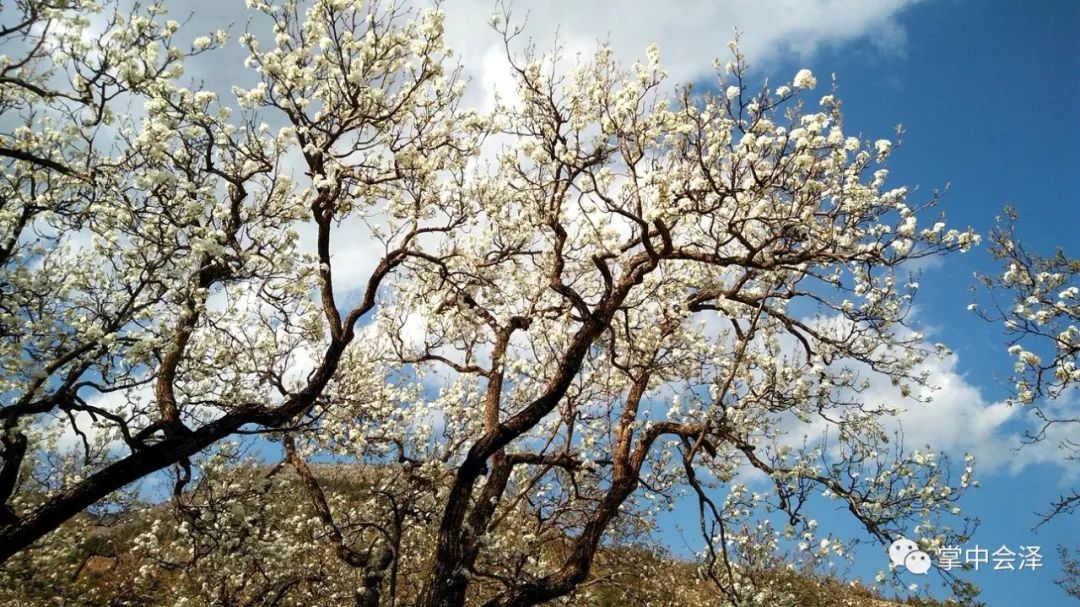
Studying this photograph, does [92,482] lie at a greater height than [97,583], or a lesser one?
lesser

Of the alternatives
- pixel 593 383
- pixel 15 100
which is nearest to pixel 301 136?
pixel 15 100

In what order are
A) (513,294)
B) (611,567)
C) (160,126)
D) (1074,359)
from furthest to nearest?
(611,567) < (513,294) < (1074,359) < (160,126)

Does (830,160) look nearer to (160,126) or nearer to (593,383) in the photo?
(593,383)

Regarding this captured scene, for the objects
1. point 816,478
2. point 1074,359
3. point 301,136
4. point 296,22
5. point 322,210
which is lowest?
point 816,478

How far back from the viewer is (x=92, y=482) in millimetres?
8484

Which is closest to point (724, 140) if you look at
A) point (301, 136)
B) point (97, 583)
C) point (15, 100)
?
point (301, 136)

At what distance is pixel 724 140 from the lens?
9.47 m

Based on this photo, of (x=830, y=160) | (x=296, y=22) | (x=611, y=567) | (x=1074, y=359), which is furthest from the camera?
(x=611, y=567)

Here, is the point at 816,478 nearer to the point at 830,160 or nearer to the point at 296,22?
the point at 830,160

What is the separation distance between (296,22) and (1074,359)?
11.9m

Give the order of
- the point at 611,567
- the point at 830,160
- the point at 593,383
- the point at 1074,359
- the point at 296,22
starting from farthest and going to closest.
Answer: the point at 611,567 < the point at 593,383 < the point at 1074,359 < the point at 296,22 < the point at 830,160

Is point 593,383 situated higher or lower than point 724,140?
lower

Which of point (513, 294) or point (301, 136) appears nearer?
point (301, 136)

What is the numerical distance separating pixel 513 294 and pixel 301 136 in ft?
16.2
